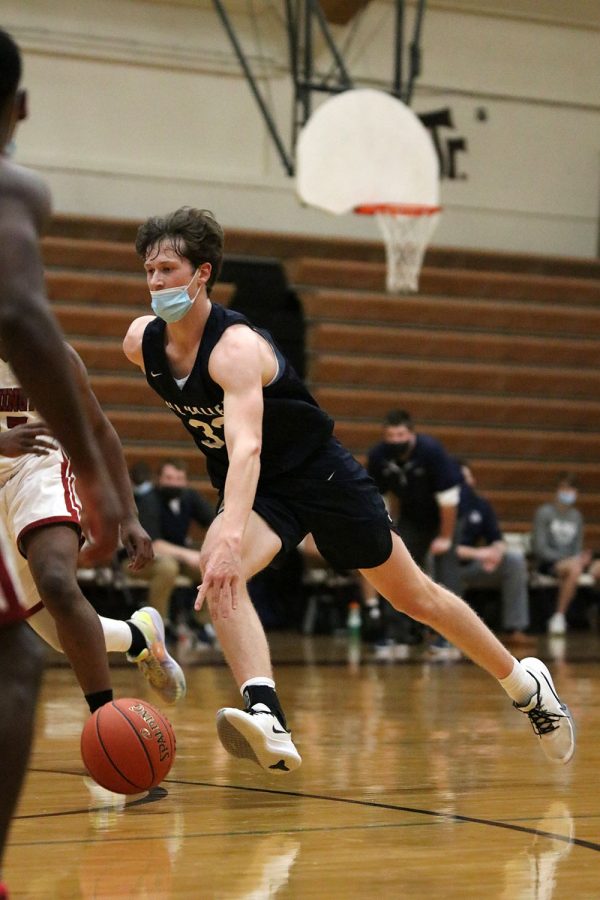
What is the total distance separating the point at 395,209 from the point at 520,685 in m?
7.80

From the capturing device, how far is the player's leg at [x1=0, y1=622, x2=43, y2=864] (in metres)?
2.35

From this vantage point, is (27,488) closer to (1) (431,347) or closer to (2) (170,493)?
(2) (170,493)

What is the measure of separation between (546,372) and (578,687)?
6.98 metres

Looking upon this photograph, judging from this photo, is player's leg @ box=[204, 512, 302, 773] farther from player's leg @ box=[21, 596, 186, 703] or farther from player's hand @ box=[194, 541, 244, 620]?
player's leg @ box=[21, 596, 186, 703]

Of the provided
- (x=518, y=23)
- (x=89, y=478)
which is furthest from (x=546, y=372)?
(x=89, y=478)

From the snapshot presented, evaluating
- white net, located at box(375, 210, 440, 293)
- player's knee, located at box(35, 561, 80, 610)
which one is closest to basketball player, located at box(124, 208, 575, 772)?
player's knee, located at box(35, 561, 80, 610)

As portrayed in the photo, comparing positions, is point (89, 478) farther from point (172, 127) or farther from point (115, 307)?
point (172, 127)

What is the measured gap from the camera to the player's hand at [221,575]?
12.8ft

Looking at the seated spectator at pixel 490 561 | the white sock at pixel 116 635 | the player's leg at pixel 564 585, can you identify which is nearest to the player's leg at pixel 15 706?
the white sock at pixel 116 635

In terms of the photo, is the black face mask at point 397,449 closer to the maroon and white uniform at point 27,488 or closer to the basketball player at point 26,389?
the maroon and white uniform at point 27,488

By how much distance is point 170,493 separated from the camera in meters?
10.8

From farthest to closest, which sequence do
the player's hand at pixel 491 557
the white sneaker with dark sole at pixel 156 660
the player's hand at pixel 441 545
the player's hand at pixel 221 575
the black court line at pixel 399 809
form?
the player's hand at pixel 491 557
the player's hand at pixel 441 545
the white sneaker with dark sole at pixel 156 660
the player's hand at pixel 221 575
the black court line at pixel 399 809

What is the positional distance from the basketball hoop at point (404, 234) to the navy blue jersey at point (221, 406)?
7.57 metres

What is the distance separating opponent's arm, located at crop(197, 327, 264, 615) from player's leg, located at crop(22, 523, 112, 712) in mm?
357
